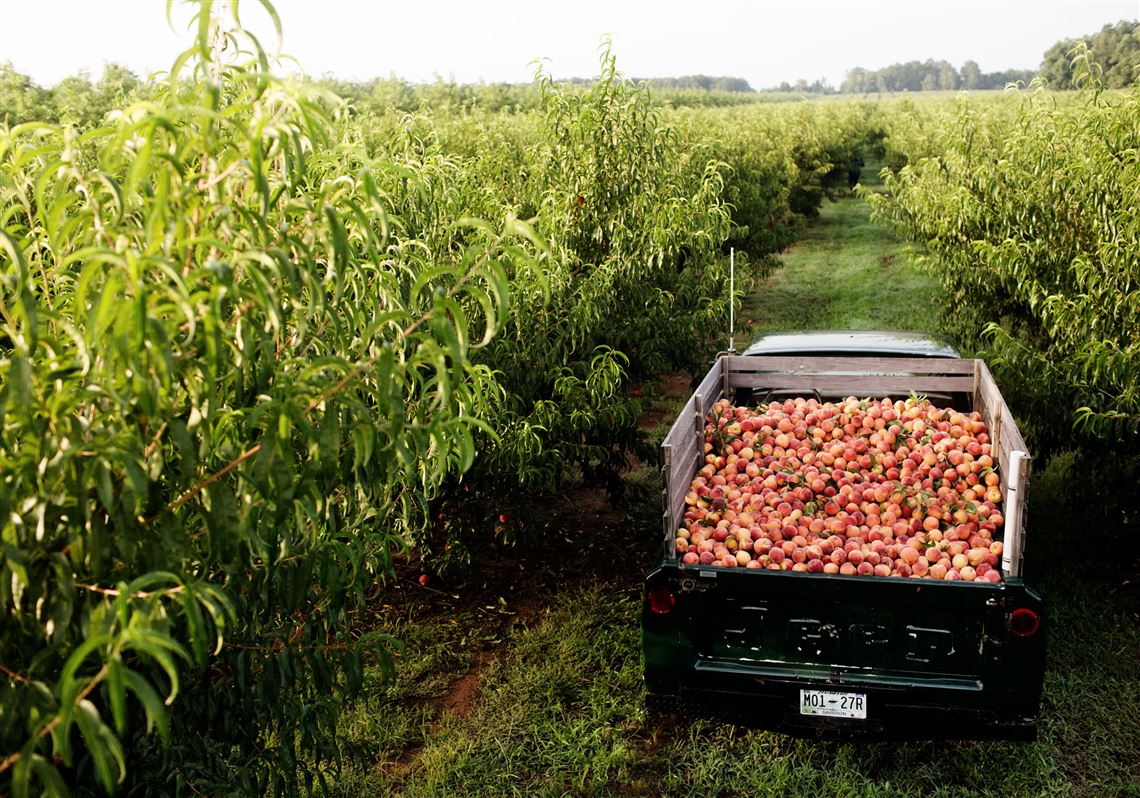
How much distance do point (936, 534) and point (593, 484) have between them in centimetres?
300

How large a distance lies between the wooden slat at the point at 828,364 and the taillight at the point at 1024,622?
277cm

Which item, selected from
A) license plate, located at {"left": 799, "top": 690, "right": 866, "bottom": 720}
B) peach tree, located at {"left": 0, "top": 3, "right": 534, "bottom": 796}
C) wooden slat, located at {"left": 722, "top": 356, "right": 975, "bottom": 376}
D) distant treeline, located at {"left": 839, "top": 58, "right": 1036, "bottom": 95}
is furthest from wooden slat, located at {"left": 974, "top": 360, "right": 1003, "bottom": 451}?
distant treeline, located at {"left": 839, "top": 58, "right": 1036, "bottom": 95}

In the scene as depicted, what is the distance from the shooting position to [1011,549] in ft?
14.0

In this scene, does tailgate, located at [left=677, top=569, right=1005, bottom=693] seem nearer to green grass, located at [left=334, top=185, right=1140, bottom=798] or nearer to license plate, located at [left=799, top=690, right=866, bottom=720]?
license plate, located at [left=799, top=690, right=866, bottom=720]

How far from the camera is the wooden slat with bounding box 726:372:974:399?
21.7 feet

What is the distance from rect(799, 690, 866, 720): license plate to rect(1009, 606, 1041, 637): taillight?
71cm

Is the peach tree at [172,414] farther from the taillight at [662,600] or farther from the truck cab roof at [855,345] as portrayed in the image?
the truck cab roof at [855,345]

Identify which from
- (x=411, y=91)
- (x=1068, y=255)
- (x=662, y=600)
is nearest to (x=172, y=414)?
(x=662, y=600)

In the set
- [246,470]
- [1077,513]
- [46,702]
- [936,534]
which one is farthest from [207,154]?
[1077,513]

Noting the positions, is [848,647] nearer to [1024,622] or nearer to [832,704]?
[832,704]

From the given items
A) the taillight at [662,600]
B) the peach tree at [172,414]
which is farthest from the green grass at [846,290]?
the peach tree at [172,414]

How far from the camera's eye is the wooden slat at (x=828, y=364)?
673 cm

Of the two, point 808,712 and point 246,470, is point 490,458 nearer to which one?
point 808,712

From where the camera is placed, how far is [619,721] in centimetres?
530
